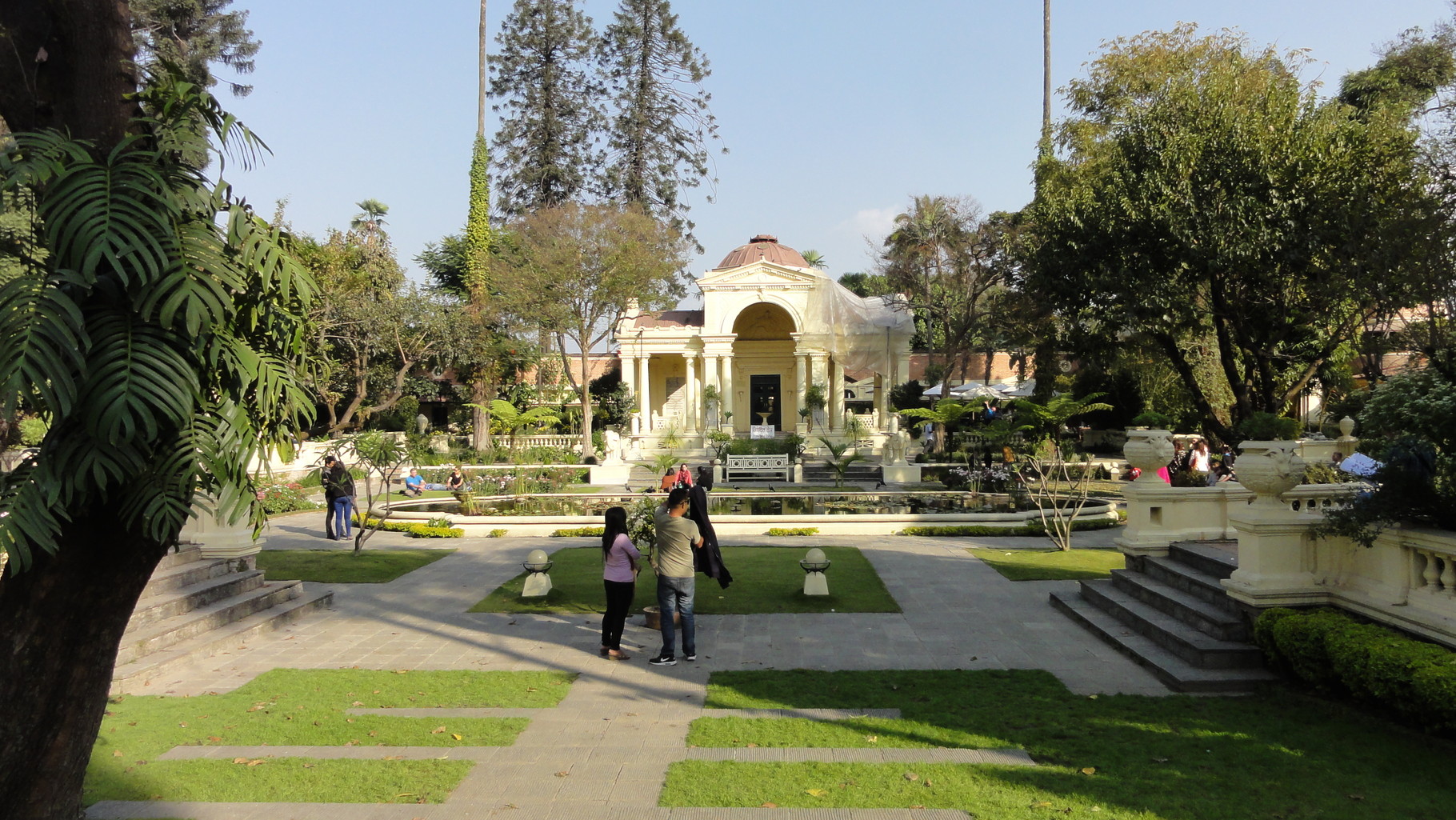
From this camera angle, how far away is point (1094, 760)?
5.24 m

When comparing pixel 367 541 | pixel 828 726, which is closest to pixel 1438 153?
pixel 828 726

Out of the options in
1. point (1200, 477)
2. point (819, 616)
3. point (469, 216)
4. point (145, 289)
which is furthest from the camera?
point (469, 216)

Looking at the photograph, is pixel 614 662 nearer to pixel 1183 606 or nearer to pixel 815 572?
pixel 815 572

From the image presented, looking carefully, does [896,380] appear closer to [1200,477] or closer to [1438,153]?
[1200,477]

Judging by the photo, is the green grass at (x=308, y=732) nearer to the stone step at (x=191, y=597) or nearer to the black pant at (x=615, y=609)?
the black pant at (x=615, y=609)

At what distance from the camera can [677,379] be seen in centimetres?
3812

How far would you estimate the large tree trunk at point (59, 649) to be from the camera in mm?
3020

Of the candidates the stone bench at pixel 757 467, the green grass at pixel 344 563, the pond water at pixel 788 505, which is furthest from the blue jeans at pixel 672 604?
the stone bench at pixel 757 467

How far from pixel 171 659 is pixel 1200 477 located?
12978 mm

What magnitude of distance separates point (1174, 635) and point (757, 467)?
1620cm

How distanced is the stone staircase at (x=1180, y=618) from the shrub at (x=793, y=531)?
6098mm

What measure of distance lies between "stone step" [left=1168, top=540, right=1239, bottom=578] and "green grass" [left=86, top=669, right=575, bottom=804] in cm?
585

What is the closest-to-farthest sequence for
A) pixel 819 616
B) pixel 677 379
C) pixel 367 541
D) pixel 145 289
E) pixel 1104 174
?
1. pixel 145 289
2. pixel 819 616
3. pixel 367 541
4. pixel 1104 174
5. pixel 677 379

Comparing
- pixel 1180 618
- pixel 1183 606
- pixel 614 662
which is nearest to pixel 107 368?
pixel 614 662
